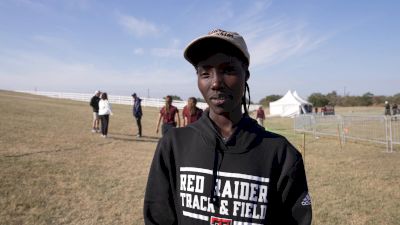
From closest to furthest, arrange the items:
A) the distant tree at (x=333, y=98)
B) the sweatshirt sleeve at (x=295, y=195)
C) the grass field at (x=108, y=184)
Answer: the sweatshirt sleeve at (x=295, y=195), the grass field at (x=108, y=184), the distant tree at (x=333, y=98)

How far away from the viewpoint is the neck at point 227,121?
1504 mm

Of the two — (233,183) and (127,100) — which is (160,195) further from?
(127,100)

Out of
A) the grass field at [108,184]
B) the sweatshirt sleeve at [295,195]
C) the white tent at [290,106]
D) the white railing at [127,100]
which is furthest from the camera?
the white railing at [127,100]

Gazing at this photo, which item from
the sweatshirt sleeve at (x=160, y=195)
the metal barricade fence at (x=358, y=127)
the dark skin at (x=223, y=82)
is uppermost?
the dark skin at (x=223, y=82)

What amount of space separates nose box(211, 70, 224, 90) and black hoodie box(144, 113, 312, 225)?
0.20m

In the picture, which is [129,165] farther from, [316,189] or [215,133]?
[215,133]

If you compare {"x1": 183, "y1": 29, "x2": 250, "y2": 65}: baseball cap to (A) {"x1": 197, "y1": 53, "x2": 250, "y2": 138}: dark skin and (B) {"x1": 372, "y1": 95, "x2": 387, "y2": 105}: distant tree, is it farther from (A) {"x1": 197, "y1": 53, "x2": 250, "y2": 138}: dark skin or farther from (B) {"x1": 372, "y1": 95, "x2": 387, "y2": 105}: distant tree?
(B) {"x1": 372, "y1": 95, "x2": 387, "y2": 105}: distant tree

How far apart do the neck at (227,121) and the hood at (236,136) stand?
25 mm

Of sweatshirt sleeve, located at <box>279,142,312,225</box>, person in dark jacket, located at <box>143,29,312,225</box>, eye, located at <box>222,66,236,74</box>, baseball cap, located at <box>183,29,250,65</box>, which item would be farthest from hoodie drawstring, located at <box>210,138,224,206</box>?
baseball cap, located at <box>183,29,250,65</box>

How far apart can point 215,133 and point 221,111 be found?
0.35 feet

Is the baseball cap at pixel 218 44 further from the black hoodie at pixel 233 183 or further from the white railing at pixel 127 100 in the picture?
the white railing at pixel 127 100

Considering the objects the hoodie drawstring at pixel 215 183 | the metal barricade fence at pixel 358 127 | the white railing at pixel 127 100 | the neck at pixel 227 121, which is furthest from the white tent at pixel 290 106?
the hoodie drawstring at pixel 215 183

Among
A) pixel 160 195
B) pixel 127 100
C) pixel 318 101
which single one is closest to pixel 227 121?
pixel 160 195

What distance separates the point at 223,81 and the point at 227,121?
21 centimetres
